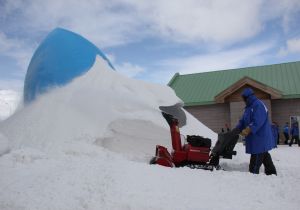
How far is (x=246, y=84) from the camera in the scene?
18391 mm

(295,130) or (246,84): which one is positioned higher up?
(246,84)

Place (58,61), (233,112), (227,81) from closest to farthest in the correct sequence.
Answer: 1. (58,61)
2. (233,112)
3. (227,81)

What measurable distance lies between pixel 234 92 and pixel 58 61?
41.1 feet

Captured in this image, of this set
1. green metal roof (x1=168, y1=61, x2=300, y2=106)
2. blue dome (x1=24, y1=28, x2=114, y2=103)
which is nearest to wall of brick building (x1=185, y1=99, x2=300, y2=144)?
green metal roof (x1=168, y1=61, x2=300, y2=106)

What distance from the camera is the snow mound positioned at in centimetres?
638

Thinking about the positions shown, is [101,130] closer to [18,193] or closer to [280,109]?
[18,193]

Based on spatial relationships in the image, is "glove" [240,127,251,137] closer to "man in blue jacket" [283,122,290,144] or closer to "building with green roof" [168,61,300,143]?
"man in blue jacket" [283,122,290,144]

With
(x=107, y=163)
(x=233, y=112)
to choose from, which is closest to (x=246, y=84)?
(x=233, y=112)

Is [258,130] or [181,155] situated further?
[181,155]

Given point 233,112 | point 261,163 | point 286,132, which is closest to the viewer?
point 261,163

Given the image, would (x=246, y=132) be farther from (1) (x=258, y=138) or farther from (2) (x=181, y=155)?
(2) (x=181, y=155)

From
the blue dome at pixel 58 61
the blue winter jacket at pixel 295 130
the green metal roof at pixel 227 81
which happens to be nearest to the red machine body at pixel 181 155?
the blue dome at pixel 58 61

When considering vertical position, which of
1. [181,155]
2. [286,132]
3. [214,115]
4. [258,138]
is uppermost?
[214,115]

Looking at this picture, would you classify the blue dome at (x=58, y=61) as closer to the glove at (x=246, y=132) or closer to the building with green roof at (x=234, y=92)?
the glove at (x=246, y=132)
